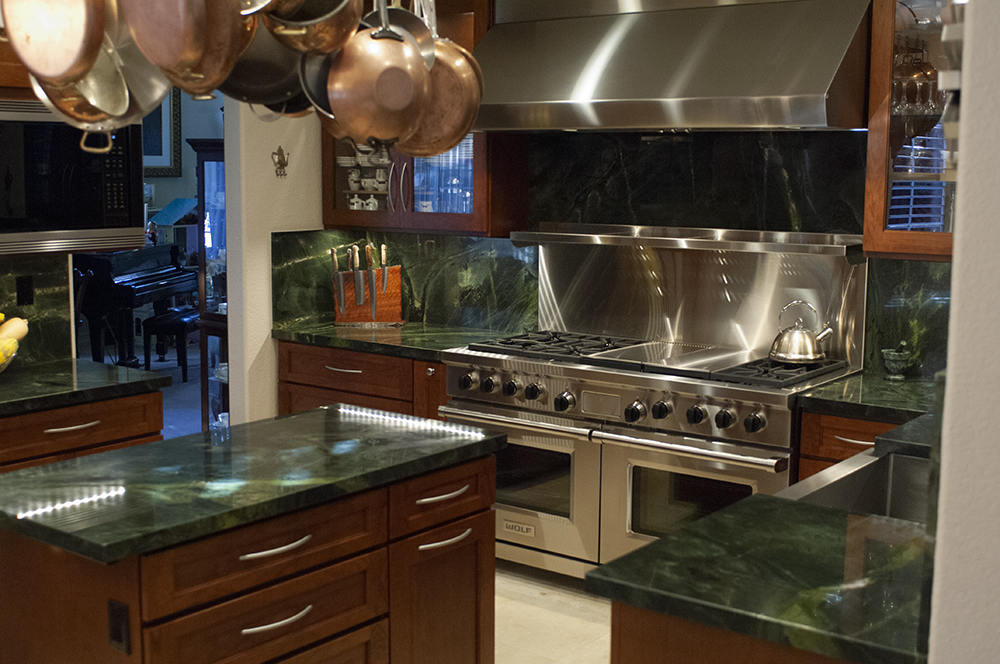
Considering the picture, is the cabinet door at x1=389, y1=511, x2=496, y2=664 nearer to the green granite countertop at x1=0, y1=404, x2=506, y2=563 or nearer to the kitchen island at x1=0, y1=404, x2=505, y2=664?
the kitchen island at x1=0, y1=404, x2=505, y2=664

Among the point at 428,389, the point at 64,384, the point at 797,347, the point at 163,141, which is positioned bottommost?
the point at 428,389

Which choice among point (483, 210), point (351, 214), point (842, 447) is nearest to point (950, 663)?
point (842, 447)

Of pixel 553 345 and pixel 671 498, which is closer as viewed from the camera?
pixel 671 498

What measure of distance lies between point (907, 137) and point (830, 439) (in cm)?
106

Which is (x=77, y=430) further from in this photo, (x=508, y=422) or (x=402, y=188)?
(x=402, y=188)

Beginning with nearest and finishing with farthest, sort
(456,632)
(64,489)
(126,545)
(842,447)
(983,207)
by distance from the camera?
(983,207)
(126,545)
(64,489)
(456,632)
(842,447)

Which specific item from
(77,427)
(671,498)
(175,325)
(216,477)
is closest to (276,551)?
(216,477)

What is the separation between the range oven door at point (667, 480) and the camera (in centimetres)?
367

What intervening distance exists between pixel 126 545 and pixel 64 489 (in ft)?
1.43

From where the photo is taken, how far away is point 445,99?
6.79ft

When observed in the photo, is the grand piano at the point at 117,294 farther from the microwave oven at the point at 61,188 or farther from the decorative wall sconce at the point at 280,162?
the microwave oven at the point at 61,188

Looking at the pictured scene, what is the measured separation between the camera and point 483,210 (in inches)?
183

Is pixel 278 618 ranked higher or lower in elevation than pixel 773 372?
lower

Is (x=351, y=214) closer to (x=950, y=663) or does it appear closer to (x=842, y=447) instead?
(x=842, y=447)
